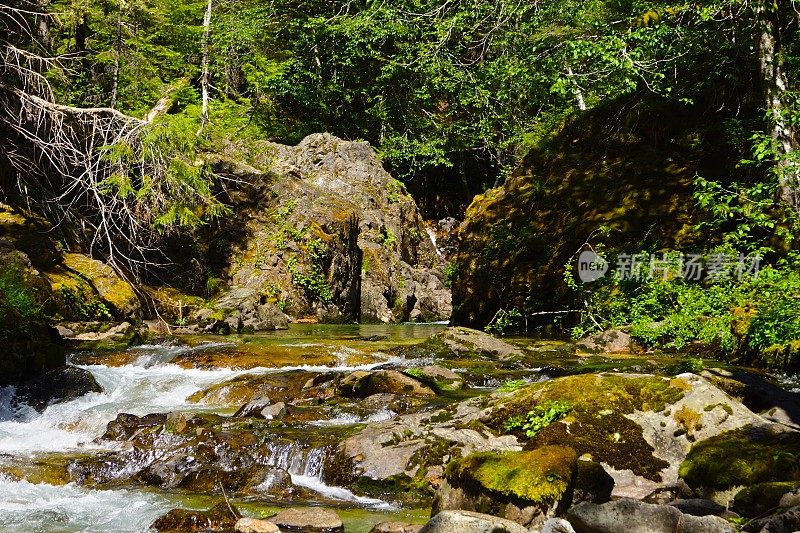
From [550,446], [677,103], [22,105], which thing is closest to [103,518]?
[550,446]

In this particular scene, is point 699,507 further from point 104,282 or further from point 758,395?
point 104,282

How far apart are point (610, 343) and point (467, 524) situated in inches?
342

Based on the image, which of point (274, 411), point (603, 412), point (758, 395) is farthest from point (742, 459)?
point (274, 411)

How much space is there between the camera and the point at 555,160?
1730cm

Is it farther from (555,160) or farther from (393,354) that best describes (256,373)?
(555,160)

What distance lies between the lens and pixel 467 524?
14.5 feet

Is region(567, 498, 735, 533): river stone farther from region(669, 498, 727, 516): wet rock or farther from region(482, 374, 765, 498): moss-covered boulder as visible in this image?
region(482, 374, 765, 498): moss-covered boulder

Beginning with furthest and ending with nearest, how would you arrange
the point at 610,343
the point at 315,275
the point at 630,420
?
the point at 315,275 < the point at 610,343 < the point at 630,420

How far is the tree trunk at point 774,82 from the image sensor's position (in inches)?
387

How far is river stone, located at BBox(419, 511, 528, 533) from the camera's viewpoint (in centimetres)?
439

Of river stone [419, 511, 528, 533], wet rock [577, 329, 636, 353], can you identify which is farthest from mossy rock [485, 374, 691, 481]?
wet rock [577, 329, 636, 353]

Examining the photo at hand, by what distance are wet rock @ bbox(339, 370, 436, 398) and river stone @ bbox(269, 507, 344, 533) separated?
141 inches

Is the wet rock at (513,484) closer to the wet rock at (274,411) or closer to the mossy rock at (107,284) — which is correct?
the wet rock at (274,411)

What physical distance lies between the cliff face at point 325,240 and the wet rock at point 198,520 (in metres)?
12.5
